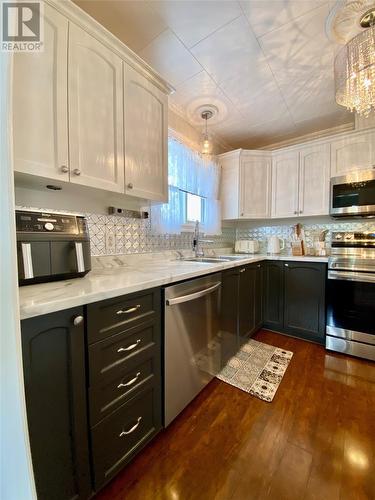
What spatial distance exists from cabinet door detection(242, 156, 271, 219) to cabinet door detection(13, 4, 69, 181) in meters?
2.23

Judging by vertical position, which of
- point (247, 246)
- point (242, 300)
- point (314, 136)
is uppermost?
point (314, 136)

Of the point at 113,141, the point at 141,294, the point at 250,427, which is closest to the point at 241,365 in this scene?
the point at 250,427

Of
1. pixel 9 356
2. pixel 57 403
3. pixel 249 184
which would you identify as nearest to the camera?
pixel 9 356

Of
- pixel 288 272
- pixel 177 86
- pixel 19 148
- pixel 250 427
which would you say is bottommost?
pixel 250 427

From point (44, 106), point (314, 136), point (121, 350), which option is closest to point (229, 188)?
point (314, 136)

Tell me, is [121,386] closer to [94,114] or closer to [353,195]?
[94,114]

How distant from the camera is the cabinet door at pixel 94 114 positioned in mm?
1076

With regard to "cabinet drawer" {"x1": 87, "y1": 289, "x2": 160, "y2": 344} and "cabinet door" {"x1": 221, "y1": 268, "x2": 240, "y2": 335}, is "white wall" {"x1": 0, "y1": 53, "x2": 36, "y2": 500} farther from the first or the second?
"cabinet door" {"x1": 221, "y1": 268, "x2": 240, "y2": 335}

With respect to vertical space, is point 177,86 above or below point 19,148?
above

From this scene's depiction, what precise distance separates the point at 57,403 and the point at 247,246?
270 centimetres

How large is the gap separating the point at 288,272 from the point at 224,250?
0.93 metres

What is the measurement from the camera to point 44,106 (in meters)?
0.97

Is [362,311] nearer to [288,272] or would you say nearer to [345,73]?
[288,272]

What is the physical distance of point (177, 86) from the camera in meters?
1.93
